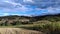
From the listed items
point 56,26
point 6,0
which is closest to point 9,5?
point 6,0

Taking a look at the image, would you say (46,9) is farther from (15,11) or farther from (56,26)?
(15,11)

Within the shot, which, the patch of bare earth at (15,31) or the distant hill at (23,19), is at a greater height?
the distant hill at (23,19)

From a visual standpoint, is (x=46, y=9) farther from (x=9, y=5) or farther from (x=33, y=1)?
(x=9, y=5)

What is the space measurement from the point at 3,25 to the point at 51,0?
708 mm

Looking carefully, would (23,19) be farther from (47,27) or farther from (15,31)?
(47,27)

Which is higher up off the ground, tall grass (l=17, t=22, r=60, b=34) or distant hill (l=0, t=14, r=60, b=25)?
distant hill (l=0, t=14, r=60, b=25)

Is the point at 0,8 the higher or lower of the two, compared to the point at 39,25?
higher

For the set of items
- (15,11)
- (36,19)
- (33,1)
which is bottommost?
(36,19)

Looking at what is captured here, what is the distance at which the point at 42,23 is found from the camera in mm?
1712

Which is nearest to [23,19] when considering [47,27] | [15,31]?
[15,31]

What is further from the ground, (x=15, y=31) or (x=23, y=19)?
(x=23, y=19)

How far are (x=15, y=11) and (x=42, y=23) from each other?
0.39 meters

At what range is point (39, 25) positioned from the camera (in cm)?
170

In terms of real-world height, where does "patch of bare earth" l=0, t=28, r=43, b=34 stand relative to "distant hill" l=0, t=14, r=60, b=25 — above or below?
below
